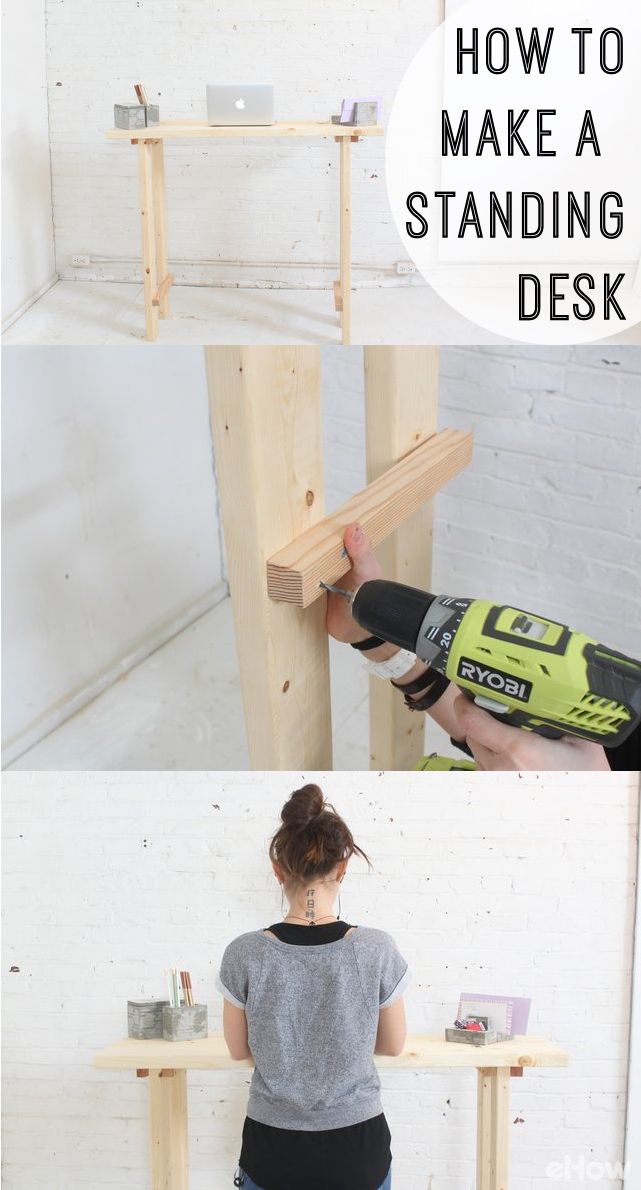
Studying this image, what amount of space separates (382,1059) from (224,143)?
2213mm

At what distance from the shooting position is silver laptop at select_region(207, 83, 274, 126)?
1.78 metres

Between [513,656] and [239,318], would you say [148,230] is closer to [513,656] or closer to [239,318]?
[239,318]

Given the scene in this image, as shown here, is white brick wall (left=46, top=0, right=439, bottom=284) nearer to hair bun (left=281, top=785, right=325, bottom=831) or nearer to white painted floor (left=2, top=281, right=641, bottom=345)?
white painted floor (left=2, top=281, right=641, bottom=345)

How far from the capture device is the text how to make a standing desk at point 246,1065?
4.52ft

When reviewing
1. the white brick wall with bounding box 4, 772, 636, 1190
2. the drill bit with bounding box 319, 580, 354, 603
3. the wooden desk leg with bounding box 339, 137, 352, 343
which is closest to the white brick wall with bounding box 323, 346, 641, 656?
the wooden desk leg with bounding box 339, 137, 352, 343

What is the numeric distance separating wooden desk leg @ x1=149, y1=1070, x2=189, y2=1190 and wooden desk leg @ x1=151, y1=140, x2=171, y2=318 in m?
1.61

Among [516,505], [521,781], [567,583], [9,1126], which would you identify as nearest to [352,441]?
[516,505]

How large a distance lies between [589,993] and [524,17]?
2.13m

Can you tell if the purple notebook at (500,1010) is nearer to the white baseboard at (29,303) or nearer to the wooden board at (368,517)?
the wooden board at (368,517)

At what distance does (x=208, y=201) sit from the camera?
2.58 meters

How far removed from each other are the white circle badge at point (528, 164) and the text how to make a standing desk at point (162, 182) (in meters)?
0.46

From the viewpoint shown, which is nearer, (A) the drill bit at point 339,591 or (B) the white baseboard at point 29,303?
(A) the drill bit at point 339,591

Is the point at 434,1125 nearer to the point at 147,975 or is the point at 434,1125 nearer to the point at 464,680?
the point at 147,975

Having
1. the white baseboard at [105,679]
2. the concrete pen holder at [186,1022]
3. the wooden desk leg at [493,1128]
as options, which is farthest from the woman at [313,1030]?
the white baseboard at [105,679]
